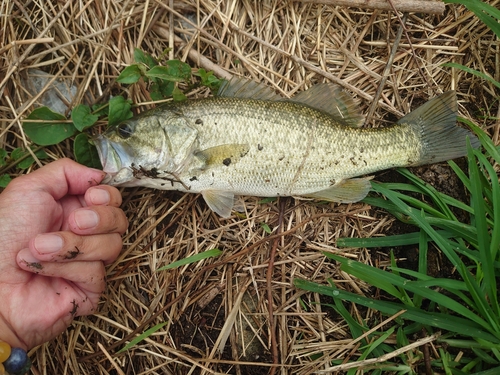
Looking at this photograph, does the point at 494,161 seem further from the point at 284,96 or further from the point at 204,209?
the point at 204,209

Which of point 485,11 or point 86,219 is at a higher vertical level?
point 485,11

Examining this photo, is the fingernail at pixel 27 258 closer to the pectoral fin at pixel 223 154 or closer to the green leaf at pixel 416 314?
the pectoral fin at pixel 223 154

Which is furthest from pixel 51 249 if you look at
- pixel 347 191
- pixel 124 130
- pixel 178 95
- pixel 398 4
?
pixel 398 4

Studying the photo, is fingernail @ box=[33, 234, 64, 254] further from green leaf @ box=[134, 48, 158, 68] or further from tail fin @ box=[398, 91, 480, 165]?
tail fin @ box=[398, 91, 480, 165]

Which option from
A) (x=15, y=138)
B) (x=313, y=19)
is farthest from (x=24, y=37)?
(x=313, y=19)

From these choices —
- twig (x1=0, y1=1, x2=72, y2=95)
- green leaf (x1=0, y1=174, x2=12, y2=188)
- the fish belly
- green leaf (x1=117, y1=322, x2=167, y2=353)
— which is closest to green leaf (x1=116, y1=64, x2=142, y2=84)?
the fish belly

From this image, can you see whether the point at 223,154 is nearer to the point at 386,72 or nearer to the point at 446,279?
the point at 386,72

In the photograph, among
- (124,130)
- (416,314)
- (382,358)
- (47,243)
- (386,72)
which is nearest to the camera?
(47,243)

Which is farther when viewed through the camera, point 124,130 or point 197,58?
point 197,58
